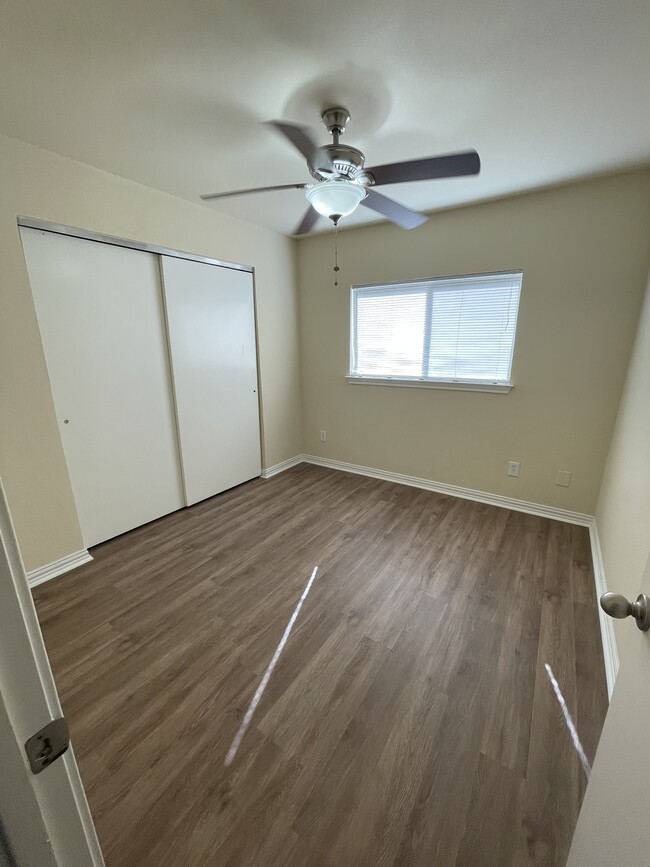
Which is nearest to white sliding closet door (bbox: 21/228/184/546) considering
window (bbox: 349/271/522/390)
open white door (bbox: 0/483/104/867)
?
window (bbox: 349/271/522/390)

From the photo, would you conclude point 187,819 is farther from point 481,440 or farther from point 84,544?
point 481,440

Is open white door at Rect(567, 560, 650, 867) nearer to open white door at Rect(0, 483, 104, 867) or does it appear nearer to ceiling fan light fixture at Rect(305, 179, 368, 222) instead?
open white door at Rect(0, 483, 104, 867)

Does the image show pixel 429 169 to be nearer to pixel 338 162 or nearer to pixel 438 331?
pixel 338 162

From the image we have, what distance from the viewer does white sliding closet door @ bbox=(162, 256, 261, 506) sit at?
272cm

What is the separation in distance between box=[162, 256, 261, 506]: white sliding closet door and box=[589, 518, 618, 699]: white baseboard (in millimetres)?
2795

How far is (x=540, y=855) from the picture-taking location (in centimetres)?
99

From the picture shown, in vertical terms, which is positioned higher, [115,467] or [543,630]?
[115,467]

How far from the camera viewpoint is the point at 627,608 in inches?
26.2

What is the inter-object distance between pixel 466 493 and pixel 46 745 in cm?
318

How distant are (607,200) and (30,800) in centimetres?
343

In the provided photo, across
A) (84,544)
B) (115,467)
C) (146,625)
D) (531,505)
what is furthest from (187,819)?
(531,505)

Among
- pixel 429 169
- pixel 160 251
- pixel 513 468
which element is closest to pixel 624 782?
pixel 429 169

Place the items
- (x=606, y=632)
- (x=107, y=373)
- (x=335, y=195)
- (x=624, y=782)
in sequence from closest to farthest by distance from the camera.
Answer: (x=624, y=782)
(x=335, y=195)
(x=606, y=632)
(x=107, y=373)

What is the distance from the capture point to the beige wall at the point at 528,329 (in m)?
2.31
